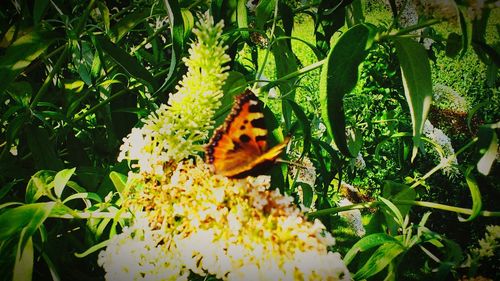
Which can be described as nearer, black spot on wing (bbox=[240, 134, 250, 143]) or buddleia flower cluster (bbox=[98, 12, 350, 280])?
buddleia flower cluster (bbox=[98, 12, 350, 280])

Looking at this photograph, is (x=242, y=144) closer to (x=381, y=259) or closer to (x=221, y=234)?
(x=221, y=234)

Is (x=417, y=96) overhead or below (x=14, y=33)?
below

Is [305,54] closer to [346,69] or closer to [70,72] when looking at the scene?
[70,72]

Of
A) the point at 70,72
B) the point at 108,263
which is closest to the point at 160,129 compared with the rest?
the point at 108,263

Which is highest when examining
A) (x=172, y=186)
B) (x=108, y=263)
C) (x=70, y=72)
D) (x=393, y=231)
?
(x=70, y=72)

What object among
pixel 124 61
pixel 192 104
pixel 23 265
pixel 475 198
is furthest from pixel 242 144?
pixel 475 198

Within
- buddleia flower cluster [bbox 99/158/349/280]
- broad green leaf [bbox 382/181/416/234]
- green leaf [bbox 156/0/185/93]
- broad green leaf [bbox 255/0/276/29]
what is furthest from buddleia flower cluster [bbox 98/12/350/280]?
broad green leaf [bbox 382/181/416/234]

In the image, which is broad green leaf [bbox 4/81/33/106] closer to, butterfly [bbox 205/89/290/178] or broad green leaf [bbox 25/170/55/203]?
broad green leaf [bbox 25/170/55/203]
